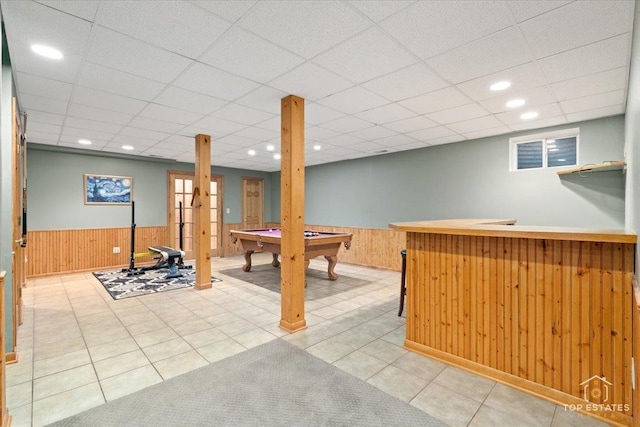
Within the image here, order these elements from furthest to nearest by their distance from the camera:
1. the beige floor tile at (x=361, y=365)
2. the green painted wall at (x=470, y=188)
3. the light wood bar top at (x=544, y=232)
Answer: the green painted wall at (x=470, y=188) < the beige floor tile at (x=361, y=365) < the light wood bar top at (x=544, y=232)

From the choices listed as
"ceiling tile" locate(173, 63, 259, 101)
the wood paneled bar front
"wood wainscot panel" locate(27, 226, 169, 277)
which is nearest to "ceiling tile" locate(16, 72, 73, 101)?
"ceiling tile" locate(173, 63, 259, 101)

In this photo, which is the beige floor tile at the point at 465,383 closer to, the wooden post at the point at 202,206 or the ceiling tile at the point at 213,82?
the ceiling tile at the point at 213,82

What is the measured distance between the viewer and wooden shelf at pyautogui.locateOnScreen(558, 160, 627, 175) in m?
3.63

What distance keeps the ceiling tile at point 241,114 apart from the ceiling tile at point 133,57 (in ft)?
3.11

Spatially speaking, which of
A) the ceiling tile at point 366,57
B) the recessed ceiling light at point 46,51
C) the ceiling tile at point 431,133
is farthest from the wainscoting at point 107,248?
the recessed ceiling light at point 46,51

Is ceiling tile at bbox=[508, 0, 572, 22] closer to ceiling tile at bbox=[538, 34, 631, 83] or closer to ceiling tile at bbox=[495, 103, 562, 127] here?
ceiling tile at bbox=[538, 34, 631, 83]

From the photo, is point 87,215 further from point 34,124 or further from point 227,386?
point 227,386

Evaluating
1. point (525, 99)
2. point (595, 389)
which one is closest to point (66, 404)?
point (595, 389)

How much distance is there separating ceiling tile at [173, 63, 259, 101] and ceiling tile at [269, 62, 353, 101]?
12.9 inches

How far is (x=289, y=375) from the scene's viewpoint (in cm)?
246

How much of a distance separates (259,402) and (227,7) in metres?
2.63

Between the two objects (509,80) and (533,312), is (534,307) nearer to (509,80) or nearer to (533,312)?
(533,312)

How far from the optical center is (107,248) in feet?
22.7

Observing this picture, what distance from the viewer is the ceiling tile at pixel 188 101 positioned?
3305 millimetres
